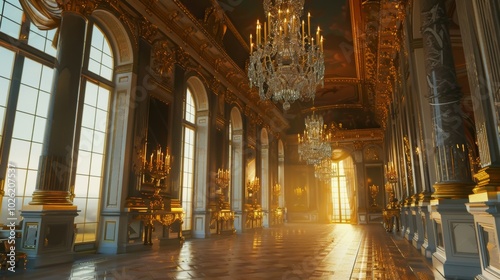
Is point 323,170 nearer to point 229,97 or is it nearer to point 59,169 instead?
point 229,97

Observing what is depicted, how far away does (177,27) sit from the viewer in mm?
8906

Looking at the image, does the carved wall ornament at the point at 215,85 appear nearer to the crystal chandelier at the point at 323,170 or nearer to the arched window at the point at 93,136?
the arched window at the point at 93,136

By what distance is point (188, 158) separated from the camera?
33.0 feet

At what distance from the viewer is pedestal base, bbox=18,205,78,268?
485 centimetres

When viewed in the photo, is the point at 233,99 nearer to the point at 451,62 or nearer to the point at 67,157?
the point at 67,157

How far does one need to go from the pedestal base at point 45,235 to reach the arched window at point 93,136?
107 centimetres

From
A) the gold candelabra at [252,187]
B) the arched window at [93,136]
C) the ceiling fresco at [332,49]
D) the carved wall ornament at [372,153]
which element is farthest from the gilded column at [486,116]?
the carved wall ornament at [372,153]

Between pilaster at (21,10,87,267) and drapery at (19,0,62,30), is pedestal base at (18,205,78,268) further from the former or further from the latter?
drapery at (19,0,62,30)

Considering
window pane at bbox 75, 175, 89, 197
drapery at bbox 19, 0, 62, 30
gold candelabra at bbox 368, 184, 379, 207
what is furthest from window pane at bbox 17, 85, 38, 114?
gold candelabra at bbox 368, 184, 379, 207

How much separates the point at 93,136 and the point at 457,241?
6504 millimetres

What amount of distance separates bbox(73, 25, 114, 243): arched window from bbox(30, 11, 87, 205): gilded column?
817mm

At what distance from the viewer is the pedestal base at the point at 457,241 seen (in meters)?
3.85

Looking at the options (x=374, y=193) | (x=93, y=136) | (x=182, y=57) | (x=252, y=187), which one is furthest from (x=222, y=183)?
(x=374, y=193)

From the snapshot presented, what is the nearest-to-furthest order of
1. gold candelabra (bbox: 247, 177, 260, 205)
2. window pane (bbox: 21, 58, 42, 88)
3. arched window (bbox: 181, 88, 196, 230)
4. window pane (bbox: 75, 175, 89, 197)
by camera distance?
window pane (bbox: 21, 58, 42, 88)
window pane (bbox: 75, 175, 89, 197)
arched window (bbox: 181, 88, 196, 230)
gold candelabra (bbox: 247, 177, 260, 205)
